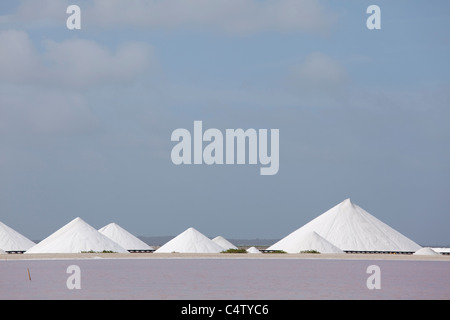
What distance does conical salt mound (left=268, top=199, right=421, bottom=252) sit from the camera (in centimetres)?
9050

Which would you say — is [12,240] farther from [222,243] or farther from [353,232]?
[353,232]

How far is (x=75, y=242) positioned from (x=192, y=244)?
1393cm

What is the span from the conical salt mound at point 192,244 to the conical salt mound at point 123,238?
5.76m

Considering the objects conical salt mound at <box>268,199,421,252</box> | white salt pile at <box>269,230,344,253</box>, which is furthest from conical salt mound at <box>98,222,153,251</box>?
white salt pile at <box>269,230,344,253</box>

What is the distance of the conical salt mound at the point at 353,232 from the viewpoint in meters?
90.5

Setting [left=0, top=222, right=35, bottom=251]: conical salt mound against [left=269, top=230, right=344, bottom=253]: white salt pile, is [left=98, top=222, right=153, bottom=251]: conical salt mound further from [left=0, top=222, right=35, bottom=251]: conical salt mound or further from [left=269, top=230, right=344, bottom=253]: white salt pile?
[left=269, top=230, right=344, bottom=253]: white salt pile

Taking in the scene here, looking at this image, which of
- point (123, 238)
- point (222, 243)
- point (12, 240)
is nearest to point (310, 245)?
point (222, 243)

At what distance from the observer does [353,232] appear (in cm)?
9294

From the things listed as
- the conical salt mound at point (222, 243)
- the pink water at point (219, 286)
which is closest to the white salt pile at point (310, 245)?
the conical salt mound at point (222, 243)

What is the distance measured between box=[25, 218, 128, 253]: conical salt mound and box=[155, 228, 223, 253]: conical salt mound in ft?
27.2

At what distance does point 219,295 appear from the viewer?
2855cm
